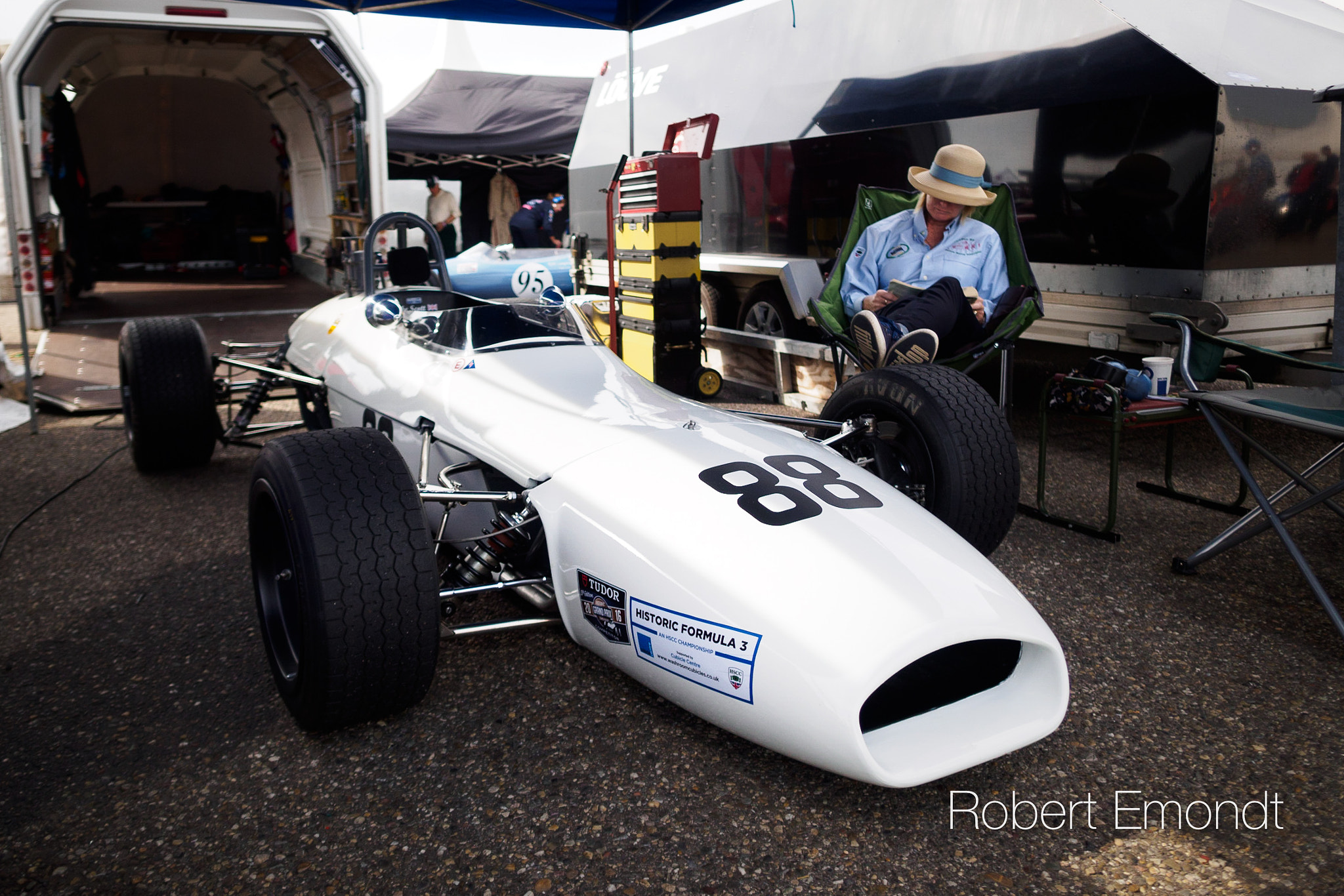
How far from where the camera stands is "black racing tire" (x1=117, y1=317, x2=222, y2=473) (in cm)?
465

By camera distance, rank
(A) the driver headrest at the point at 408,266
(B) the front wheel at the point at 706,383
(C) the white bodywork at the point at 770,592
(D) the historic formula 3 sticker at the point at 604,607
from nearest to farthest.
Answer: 1. (C) the white bodywork at the point at 770,592
2. (D) the historic formula 3 sticker at the point at 604,607
3. (A) the driver headrest at the point at 408,266
4. (B) the front wheel at the point at 706,383

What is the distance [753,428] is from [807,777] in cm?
104

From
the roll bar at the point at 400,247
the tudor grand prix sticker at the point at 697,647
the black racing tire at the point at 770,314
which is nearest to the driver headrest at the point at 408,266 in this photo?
the roll bar at the point at 400,247

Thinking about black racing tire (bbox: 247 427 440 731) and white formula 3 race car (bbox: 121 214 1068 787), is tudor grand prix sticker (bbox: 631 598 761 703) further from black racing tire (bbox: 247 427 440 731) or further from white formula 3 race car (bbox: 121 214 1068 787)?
black racing tire (bbox: 247 427 440 731)

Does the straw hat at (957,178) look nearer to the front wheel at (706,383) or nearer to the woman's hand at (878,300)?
the woman's hand at (878,300)

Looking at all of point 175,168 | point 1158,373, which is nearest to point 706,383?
point 1158,373

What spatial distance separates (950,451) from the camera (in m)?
2.95

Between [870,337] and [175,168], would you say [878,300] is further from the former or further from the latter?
[175,168]

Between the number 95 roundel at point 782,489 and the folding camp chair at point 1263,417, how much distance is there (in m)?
1.37

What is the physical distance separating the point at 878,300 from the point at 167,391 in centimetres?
355

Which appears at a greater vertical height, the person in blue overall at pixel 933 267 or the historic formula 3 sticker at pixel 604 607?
the person in blue overall at pixel 933 267

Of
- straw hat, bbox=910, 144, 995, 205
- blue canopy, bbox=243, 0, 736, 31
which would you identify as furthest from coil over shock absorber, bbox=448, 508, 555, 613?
blue canopy, bbox=243, 0, 736, 31

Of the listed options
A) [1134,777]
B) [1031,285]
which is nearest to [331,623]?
[1134,777]

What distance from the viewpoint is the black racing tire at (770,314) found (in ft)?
23.1
